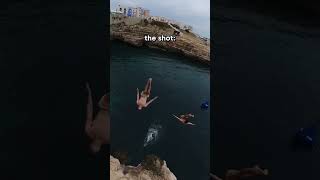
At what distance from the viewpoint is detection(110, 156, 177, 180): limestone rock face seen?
4707 mm

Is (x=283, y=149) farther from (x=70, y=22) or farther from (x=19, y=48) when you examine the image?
(x=19, y=48)

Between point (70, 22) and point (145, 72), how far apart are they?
94cm

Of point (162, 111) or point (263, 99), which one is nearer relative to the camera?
point (162, 111)

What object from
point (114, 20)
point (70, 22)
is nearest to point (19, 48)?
point (70, 22)

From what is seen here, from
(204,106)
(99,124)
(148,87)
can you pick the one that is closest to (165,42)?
(148,87)

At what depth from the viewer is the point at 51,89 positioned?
473cm

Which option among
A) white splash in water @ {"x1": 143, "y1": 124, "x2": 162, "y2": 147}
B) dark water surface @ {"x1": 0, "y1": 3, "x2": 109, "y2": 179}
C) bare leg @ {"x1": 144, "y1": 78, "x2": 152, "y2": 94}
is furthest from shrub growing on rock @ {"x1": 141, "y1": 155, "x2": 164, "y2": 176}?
bare leg @ {"x1": 144, "y1": 78, "x2": 152, "y2": 94}

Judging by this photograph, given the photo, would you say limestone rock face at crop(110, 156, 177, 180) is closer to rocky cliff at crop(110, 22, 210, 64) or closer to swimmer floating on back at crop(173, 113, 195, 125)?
swimmer floating on back at crop(173, 113, 195, 125)

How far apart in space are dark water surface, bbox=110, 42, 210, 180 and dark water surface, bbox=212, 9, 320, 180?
173 mm

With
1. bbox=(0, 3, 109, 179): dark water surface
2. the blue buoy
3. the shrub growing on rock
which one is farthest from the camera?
the blue buoy

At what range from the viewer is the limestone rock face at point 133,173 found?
4.71m

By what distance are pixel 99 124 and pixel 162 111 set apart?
68 centimetres

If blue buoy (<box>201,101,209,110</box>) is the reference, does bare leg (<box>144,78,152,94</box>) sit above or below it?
above

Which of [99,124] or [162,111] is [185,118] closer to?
[162,111]
